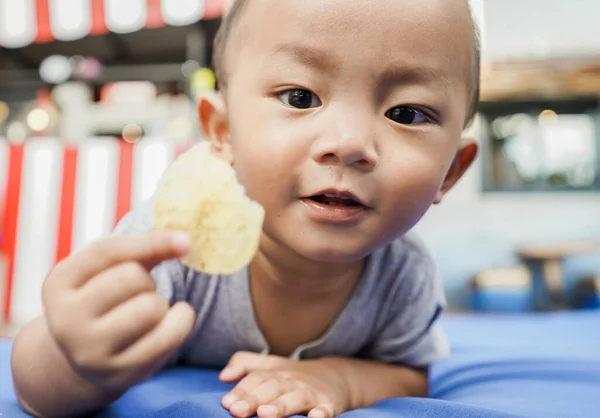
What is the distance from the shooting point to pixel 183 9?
2.43m

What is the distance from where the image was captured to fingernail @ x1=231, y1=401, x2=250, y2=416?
1.82 ft

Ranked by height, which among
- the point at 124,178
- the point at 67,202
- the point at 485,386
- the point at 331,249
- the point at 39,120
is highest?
the point at 39,120

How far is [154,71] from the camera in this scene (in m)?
4.45

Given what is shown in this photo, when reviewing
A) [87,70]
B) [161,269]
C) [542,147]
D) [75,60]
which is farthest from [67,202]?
[542,147]

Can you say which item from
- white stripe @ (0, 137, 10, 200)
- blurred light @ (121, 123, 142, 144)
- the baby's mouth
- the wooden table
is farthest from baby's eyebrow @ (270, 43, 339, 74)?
blurred light @ (121, 123, 142, 144)

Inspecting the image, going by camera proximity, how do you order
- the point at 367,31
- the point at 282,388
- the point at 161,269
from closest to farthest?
1. the point at 367,31
2. the point at 282,388
3. the point at 161,269

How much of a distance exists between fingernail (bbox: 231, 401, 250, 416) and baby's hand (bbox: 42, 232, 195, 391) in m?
0.18

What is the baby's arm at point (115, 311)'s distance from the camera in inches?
15.3

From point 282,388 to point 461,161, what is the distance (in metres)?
0.41

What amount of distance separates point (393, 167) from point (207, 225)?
0.65 ft

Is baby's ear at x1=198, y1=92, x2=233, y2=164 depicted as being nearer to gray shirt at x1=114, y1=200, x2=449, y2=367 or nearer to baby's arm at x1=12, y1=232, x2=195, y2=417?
gray shirt at x1=114, y1=200, x2=449, y2=367

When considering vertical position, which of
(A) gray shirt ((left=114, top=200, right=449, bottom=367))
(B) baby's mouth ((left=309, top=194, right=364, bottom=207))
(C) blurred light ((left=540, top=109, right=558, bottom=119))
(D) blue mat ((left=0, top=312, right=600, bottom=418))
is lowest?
(D) blue mat ((left=0, top=312, right=600, bottom=418))

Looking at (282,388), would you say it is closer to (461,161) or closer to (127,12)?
(461,161)

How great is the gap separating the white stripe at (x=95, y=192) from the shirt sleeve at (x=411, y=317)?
1.79 meters
